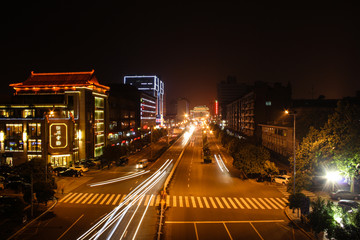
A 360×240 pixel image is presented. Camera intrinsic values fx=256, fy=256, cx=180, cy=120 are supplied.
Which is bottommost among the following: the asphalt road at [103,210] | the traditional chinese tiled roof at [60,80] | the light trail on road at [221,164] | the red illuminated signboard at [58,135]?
the light trail on road at [221,164]

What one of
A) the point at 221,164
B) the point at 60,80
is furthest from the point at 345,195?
the point at 60,80

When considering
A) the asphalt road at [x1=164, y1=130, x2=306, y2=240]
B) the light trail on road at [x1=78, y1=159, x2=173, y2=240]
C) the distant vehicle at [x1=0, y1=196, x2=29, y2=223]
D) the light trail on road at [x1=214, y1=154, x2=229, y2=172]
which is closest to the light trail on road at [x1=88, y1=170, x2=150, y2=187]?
the light trail on road at [x1=78, y1=159, x2=173, y2=240]

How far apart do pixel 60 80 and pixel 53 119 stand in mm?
11655

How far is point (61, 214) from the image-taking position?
25969mm

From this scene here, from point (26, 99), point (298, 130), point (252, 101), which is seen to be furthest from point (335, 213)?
point (252, 101)

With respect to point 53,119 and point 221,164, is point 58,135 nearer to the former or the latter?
point 53,119

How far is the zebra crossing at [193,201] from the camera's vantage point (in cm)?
2892

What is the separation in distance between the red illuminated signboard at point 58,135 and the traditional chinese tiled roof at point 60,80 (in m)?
10.2

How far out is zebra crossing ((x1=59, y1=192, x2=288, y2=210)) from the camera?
1139 inches

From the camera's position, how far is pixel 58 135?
52188mm

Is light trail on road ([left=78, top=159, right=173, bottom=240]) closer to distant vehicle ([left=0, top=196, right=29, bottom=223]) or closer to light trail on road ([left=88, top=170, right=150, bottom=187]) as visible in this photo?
light trail on road ([left=88, top=170, right=150, bottom=187])

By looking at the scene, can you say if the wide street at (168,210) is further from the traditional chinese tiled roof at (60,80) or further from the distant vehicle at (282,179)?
the traditional chinese tiled roof at (60,80)

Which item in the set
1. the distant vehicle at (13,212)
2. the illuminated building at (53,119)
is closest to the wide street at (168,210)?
the distant vehicle at (13,212)

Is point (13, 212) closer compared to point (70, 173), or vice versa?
point (13, 212)
